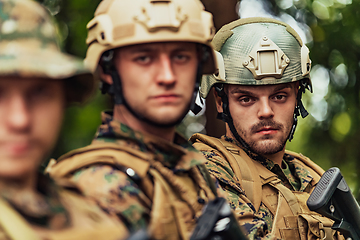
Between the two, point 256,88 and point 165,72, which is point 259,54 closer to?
point 256,88

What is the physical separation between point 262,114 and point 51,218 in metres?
2.63

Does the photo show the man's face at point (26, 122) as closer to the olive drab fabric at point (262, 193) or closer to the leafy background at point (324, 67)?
the olive drab fabric at point (262, 193)

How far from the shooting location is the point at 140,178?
2.62 metres

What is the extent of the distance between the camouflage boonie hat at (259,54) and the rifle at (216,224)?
6.68 ft

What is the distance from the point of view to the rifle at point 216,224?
2.41 m

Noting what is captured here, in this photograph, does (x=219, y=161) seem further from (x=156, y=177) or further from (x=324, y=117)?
(x=324, y=117)

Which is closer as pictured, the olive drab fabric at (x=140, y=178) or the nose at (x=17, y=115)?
the nose at (x=17, y=115)

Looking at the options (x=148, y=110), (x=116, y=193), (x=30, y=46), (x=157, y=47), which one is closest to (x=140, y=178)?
(x=116, y=193)

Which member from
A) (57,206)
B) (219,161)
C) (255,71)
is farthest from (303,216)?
(57,206)

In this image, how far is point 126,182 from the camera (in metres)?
2.56

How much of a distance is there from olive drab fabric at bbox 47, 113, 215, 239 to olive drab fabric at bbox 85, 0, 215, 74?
1.33 ft

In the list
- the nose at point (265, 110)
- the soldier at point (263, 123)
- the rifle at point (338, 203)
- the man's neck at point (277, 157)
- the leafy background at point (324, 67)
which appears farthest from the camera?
the leafy background at point (324, 67)

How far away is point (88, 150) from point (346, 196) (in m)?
2.15

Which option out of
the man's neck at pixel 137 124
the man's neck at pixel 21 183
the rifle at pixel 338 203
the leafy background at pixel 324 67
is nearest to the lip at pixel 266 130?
the rifle at pixel 338 203
